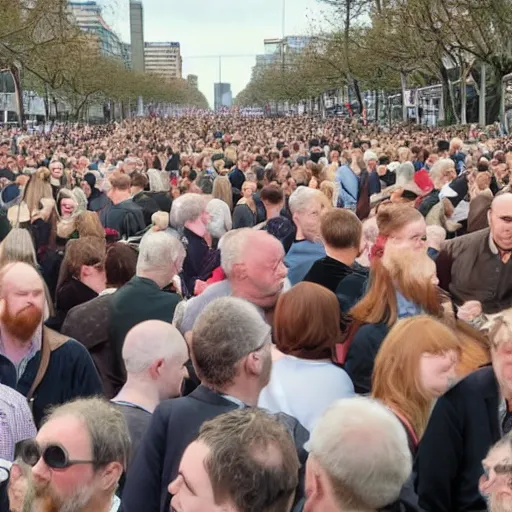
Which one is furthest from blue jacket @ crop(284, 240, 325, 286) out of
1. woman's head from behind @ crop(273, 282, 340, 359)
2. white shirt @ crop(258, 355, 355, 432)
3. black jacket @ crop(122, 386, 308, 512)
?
black jacket @ crop(122, 386, 308, 512)

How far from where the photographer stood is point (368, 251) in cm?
648

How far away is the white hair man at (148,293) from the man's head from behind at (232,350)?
162 cm

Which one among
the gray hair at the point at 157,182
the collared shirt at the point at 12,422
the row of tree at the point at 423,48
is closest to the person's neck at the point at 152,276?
the collared shirt at the point at 12,422

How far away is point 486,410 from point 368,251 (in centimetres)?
325

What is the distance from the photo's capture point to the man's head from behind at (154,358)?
12.3 feet

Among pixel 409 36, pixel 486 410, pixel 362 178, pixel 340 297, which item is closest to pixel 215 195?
pixel 362 178

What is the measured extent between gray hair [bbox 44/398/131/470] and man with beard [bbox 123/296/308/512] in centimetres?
31

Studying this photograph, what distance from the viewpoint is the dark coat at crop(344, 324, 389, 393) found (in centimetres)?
441

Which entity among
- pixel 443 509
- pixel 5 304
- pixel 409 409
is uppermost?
pixel 5 304

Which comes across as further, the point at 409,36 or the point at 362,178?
the point at 409,36

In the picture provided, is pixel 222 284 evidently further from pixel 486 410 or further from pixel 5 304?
pixel 486 410

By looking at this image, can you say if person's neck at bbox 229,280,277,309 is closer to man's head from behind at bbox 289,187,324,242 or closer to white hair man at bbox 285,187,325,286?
white hair man at bbox 285,187,325,286

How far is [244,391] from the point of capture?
3.34 meters

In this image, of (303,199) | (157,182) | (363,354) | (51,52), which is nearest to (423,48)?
(51,52)
